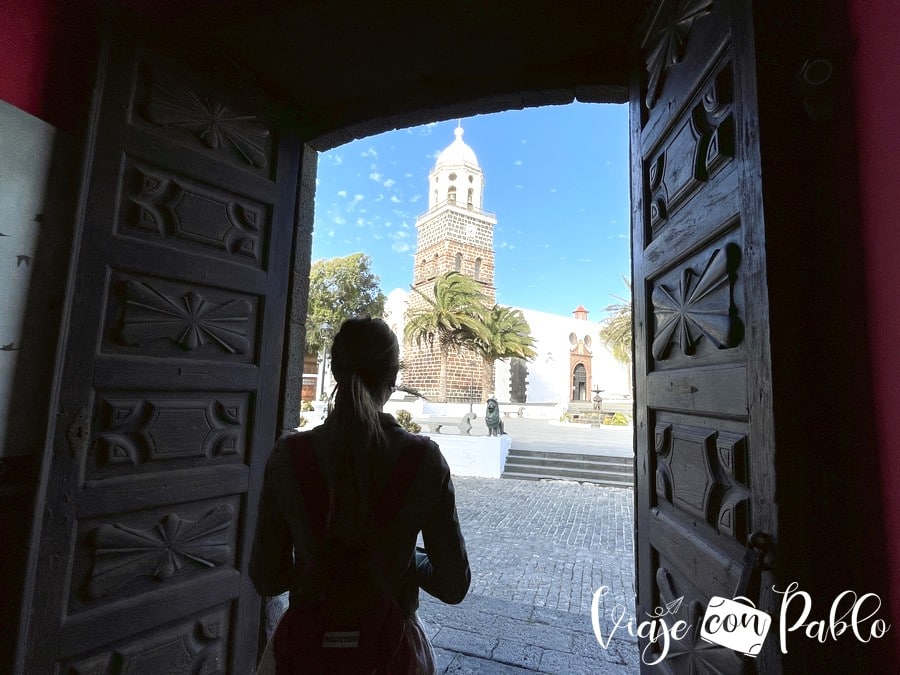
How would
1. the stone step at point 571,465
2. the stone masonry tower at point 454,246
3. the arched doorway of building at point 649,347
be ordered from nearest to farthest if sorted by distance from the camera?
the arched doorway of building at point 649,347
the stone step at point 571,465
the stone masonry tower at point 454,246

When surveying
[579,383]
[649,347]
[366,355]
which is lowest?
[366,355]

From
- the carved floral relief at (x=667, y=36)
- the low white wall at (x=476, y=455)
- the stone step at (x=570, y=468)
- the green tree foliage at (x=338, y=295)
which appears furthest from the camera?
the green tree foliage at (x=338, y=295)

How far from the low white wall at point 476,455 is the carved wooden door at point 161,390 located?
9308 mm

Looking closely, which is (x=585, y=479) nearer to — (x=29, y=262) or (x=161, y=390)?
(x=161, y=390)

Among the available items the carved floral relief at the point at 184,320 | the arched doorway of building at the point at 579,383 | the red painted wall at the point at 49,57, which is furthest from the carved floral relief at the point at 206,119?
the arched doorway of building at the point at 579,383

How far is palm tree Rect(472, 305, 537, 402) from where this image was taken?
20312mm

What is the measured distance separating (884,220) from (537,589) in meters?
4.33

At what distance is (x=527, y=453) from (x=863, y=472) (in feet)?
39.2

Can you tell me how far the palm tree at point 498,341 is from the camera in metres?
20.3


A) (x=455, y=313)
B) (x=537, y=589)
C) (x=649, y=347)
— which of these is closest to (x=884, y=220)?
(x=649, y=347)

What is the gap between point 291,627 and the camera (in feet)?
3.81

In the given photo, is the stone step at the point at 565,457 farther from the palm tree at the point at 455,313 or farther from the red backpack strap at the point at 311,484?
the red backpack strap at the point at 311,484

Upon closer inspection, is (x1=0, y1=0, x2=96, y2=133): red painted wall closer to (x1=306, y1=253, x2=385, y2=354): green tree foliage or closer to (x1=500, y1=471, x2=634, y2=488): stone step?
(x1=500, y1=471, x2=634, y2=488): stone step

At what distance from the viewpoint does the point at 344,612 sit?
1127 mm
